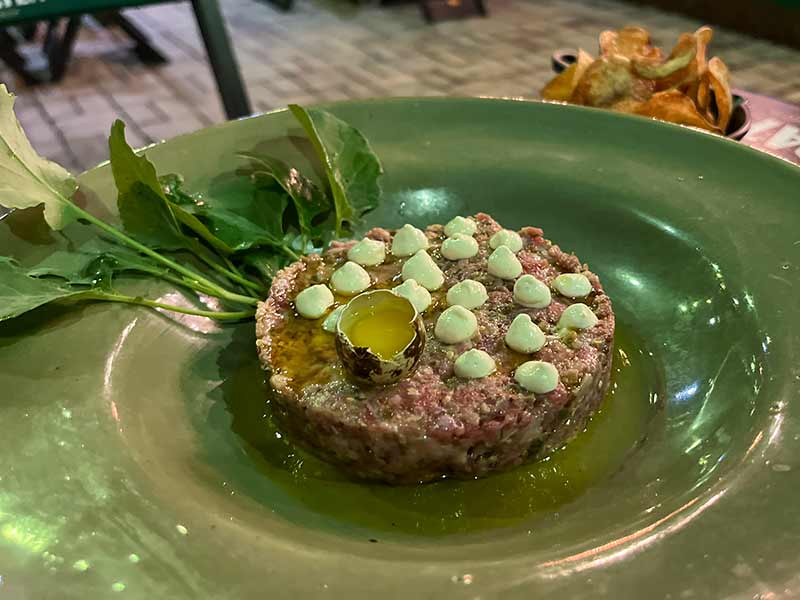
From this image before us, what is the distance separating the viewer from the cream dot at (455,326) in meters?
1.30

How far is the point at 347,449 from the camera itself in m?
1.25

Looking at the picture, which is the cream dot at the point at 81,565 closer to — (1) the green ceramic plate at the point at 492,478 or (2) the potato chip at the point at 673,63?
(1) the green ceramic plate at the point at 492,478

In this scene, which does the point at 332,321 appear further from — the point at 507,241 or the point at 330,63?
the point at 330,63

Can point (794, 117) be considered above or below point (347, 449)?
above

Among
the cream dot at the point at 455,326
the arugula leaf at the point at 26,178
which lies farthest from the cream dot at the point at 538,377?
the arugula leaf at the point at 26,178

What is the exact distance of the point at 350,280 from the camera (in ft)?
4.80

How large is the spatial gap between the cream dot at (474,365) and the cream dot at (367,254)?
0.38 m

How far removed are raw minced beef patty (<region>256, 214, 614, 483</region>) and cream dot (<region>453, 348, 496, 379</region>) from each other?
12mm

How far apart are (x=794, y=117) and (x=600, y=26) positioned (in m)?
3.30

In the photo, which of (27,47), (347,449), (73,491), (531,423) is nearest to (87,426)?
(73,491)

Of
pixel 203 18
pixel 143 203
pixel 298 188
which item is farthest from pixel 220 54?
pixel 143 203

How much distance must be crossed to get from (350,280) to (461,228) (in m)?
0.29

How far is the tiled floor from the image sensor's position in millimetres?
4086

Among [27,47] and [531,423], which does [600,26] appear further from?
[531,423]
